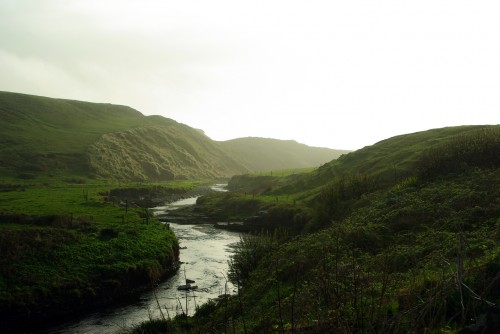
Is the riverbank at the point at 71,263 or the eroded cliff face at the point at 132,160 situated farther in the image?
the eroded cliff face at the point at 132,160

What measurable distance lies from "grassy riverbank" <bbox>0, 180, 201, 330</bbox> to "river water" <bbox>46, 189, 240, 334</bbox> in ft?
6.69

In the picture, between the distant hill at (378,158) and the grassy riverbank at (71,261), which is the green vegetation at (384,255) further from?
the distant hill at (378,158)

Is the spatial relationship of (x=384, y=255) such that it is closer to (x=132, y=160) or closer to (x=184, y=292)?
(x=184, y=292)

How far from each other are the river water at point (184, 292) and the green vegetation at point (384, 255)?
268cm

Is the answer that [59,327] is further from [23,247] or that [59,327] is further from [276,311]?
[276,311]

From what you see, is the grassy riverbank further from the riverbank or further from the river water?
the river water

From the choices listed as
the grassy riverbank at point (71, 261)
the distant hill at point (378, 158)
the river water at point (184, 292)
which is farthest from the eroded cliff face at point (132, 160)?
the grassy riverbank at point (71, 261)

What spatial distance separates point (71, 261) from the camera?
33.7 meters

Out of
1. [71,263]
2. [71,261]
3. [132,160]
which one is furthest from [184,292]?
[132,160]

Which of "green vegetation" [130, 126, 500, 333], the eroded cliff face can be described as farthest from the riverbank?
the eroded cliff face

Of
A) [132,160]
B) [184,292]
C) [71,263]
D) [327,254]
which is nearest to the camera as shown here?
[327,254]

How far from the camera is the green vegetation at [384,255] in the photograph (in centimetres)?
934

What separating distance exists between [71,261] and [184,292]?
10.7 meters

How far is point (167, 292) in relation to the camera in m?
32.7
